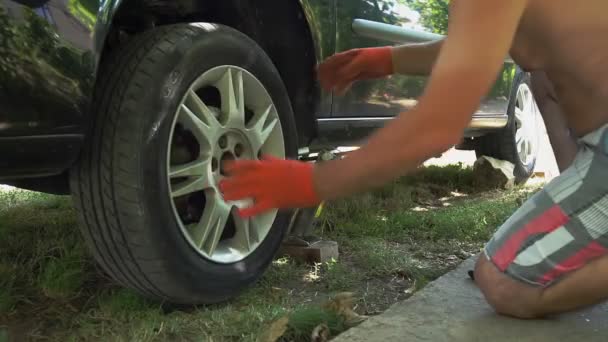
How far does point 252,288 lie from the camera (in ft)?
7.05

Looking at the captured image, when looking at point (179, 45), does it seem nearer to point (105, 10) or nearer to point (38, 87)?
point (105, 10)

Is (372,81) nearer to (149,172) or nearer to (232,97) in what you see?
(232,97)

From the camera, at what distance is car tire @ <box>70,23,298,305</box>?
167 centimetres

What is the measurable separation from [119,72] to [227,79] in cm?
37

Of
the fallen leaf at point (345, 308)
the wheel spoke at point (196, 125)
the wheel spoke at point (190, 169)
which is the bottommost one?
the fallen leaf at point (345, 308)

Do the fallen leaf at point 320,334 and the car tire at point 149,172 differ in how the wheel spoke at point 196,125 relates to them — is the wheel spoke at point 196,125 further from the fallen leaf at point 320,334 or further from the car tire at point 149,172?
the fallen leaf at point 320,334

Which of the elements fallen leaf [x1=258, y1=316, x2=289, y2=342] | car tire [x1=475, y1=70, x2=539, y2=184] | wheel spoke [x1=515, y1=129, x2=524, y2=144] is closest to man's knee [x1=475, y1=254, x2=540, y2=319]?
fallen leaf [x1=258, y1=316, x2=289, y2=342]

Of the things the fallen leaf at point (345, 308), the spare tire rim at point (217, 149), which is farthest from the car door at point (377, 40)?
the fallen leaf at point (345, 308)

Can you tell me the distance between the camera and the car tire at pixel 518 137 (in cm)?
461

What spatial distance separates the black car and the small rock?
2399 mm

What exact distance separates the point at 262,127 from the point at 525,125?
10.8ft

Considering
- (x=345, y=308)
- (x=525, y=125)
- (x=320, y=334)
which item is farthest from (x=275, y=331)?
(x=525, y=125)

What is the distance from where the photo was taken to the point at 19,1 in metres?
1.37

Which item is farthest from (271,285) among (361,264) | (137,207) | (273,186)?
(273,186)
